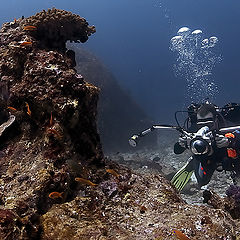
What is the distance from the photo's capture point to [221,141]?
18.4ft

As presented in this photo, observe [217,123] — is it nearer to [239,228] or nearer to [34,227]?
[239,228]

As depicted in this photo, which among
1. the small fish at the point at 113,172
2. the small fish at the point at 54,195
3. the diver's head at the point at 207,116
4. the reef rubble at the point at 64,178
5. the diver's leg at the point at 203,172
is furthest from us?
the diver's head at the point at 207,116

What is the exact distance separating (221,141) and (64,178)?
14.5 feet

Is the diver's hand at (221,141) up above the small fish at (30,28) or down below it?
above

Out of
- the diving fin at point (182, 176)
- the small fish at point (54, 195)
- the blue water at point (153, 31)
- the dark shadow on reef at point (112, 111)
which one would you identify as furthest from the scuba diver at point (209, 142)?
the blue water at point (153, 31)

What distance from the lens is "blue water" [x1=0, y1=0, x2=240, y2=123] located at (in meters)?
106

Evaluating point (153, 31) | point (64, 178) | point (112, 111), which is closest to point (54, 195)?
point (64, 178)

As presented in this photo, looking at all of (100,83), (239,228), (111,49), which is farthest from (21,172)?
(111,49)

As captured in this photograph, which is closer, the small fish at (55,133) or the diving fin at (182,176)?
the small fish at (55,133)

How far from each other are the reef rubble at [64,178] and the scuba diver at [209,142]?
2.93 metres

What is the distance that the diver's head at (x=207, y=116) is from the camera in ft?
21.8

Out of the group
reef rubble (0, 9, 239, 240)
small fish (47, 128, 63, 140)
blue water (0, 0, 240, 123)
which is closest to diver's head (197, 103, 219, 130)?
reef rubble (0, 9, 239, 240)

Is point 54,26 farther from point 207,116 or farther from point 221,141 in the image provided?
point 207,116

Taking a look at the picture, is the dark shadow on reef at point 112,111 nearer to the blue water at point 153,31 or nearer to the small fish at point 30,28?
the small fish at point 30,28
